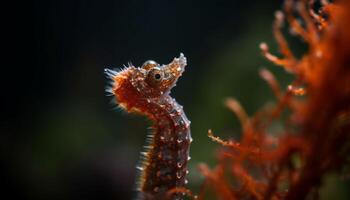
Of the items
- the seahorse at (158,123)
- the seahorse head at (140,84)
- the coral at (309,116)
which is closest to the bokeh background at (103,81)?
the seahorse at (158,123)

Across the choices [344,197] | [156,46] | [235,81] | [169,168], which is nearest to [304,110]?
[169,168]

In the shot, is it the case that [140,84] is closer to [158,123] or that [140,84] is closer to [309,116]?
[158,123]

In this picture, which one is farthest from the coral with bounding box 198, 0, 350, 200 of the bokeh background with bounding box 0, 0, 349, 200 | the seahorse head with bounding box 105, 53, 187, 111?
the bokeh background with bounding box 0, 0, 349, 200

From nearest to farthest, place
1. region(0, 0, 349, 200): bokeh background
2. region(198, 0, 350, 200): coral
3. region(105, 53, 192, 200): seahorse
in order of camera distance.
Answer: region(198, 0, 350, 200): coral
region(105, 53, 192, 200): seahorse
region(0, 0, 349, 200): bokeh background

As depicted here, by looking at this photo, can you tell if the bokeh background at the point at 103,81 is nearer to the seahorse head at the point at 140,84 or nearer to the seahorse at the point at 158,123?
Answer: the seahorse at the point at 158,123

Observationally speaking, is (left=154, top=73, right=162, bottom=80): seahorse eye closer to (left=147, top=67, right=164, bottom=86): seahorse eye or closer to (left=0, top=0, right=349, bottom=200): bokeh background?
(left=147, top=67, right=164, bottom=86): seahorse eye

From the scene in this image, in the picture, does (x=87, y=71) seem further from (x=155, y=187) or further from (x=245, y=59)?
(x=155, y=187)

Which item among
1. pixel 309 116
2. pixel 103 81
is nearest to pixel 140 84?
pixel 309 116
